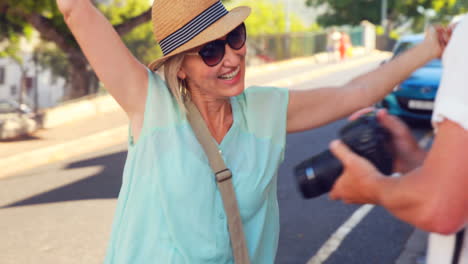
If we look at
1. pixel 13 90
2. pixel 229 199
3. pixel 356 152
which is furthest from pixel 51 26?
pixel 13 90

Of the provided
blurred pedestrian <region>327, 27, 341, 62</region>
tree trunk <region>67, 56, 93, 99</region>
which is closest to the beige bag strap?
tree trunk <region>67, 56, 93, 99</region>

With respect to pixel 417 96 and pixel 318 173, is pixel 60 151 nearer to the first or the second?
pixel 417 96

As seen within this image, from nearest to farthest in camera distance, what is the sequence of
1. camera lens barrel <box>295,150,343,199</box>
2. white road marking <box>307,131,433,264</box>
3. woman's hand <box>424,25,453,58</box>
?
camera lens barrel <box>295,150,343,199</box> → woman's hand <box>424,25,453,58</box> → white road marking <box>307,131,433,264</box>

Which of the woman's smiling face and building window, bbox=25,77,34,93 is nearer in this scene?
the woman's smiling face

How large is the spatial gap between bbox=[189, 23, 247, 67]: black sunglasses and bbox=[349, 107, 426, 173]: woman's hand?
0.86m

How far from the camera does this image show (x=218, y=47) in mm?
2268

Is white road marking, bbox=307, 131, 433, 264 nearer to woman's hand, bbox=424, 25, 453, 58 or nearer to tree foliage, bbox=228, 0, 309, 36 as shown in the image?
woman's hand, bbox=424, 25, 453, 58

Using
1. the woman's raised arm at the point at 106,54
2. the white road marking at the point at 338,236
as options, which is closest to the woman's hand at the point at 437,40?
the woman's raised arm at the point at 106,54

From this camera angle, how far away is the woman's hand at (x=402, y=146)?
59.6 inches

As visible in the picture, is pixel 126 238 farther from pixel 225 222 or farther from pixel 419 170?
pixel 419 170

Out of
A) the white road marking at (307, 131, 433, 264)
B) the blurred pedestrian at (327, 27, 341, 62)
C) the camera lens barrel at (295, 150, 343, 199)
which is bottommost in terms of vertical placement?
the blurred pedestrian at (327, 27, 341, 62)

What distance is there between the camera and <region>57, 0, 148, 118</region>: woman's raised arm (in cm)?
212

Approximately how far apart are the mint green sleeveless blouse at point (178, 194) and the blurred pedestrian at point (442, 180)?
0.79 meters

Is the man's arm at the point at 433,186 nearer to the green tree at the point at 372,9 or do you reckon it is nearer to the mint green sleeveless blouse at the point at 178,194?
the mint green sleeveless blouse at the point at 178,194
